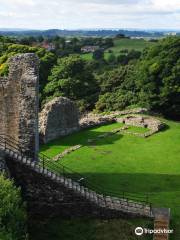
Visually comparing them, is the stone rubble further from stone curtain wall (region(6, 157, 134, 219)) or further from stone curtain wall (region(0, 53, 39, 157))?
stone curtain wall (region(6, 157, 134, 219))

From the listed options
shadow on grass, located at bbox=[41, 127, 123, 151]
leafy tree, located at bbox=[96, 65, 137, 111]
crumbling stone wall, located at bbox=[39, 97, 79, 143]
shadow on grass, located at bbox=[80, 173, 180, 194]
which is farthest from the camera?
leafy tree, located at bbox=[96, 65, 137, 111]

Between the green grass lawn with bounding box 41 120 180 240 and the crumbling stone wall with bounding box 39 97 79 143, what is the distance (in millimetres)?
836

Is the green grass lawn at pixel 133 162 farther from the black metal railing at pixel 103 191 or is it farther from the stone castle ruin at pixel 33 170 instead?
the stone castle ruin at pixel 33 170

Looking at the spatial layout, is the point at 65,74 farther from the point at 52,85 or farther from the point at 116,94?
the point at 116,94

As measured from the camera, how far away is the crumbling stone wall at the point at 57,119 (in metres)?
40.2

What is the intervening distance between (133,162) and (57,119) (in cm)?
1014

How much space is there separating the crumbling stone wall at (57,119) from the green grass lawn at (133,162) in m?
Result: 0.84

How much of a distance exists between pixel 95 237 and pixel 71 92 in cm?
4102

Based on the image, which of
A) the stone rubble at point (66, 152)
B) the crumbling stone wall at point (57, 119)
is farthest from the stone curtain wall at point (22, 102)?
the crumbling stone wall at point (57, 119)

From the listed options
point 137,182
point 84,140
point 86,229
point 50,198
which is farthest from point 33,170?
point 84,140

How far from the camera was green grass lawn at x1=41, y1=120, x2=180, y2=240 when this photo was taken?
93.4 ft

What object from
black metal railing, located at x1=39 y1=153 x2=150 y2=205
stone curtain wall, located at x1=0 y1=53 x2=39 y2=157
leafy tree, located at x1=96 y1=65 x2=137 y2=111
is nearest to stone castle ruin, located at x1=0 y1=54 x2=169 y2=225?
stone curtain wall, located at x1=0 y1=53 x2=39 y2=157

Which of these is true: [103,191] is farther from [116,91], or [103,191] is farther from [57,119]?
[116,91]

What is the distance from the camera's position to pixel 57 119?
41688mm
